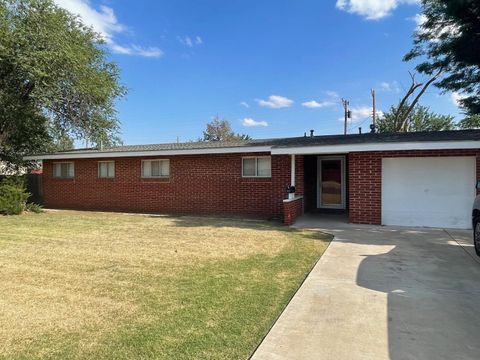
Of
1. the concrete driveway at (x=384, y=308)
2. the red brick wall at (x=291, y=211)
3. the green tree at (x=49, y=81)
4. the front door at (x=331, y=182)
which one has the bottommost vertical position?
the concrete driveway at (x=384, y=308)

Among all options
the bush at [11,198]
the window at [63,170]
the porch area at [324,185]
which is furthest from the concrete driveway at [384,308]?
the window at [63,170]

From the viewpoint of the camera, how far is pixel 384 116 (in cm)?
3866

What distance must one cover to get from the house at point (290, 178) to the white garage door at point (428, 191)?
0.02 metres

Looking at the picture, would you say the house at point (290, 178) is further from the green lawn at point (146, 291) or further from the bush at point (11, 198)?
the green lawn at point (146, 291)

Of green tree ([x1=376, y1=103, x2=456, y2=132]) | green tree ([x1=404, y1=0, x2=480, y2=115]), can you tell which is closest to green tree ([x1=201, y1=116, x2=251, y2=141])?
green tree ([x1=376, y1=103, x2=456, y2=132])

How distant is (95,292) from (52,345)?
144cm

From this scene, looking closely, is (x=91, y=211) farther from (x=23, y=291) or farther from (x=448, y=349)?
(x=448, y=349)

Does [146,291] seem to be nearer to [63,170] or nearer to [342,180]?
[342,180]

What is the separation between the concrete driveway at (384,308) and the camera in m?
3.21

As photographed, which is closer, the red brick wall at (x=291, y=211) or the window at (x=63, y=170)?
the red brick wall at (x=291, y=211)

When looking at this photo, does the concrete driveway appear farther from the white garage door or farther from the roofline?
the roofline

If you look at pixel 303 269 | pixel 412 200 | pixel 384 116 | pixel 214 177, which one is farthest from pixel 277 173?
pixel 384 116

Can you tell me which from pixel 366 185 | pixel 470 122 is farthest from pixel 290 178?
pixel 470 122

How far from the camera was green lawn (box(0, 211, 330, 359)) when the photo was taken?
3.30 meters
